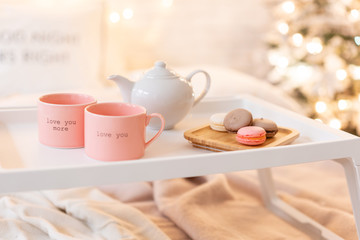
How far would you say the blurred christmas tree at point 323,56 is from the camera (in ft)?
7.18

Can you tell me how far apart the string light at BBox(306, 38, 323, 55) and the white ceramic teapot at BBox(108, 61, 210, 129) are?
1392 mm

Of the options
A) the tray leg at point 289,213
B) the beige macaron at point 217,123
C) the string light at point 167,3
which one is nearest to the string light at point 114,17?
the string light at point 167,3

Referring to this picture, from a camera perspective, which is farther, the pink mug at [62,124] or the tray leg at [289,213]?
the tray leg at [289,213]

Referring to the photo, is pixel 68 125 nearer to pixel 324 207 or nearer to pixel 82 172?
pixel 82 172

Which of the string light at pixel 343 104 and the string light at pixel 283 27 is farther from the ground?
the string light at pixel 283 27

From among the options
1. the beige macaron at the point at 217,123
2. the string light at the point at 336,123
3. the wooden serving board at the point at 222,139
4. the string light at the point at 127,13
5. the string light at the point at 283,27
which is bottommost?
the string light at the point at 336,123

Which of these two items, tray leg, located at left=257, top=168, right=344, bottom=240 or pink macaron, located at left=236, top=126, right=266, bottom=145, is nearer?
pink macaron, located at left=236, top=126, right=266, bottom=145

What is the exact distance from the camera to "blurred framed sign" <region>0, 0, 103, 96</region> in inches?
70.9

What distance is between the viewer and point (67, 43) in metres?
1.87

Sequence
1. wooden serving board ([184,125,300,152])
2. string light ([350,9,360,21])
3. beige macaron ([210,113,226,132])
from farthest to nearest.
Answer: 1. string light ([350,9,360,21])
2. beige macaron ([210,113,226,132])
3. wooden serving board ([184,125,300,152])

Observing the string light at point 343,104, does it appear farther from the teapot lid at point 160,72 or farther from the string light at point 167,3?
the teapot lid at point 160,72

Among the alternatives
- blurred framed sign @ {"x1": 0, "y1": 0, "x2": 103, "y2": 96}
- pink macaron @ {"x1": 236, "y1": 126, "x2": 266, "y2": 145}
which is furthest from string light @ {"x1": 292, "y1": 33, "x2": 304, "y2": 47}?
pink macaron @ {"x1": 236, "y1": 126, "x2": 266, "y2": 145}

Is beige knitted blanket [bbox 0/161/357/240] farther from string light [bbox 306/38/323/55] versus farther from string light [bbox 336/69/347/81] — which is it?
string light [bbox 306/38/323/55]

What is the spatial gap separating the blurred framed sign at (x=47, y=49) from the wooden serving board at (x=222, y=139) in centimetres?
102
